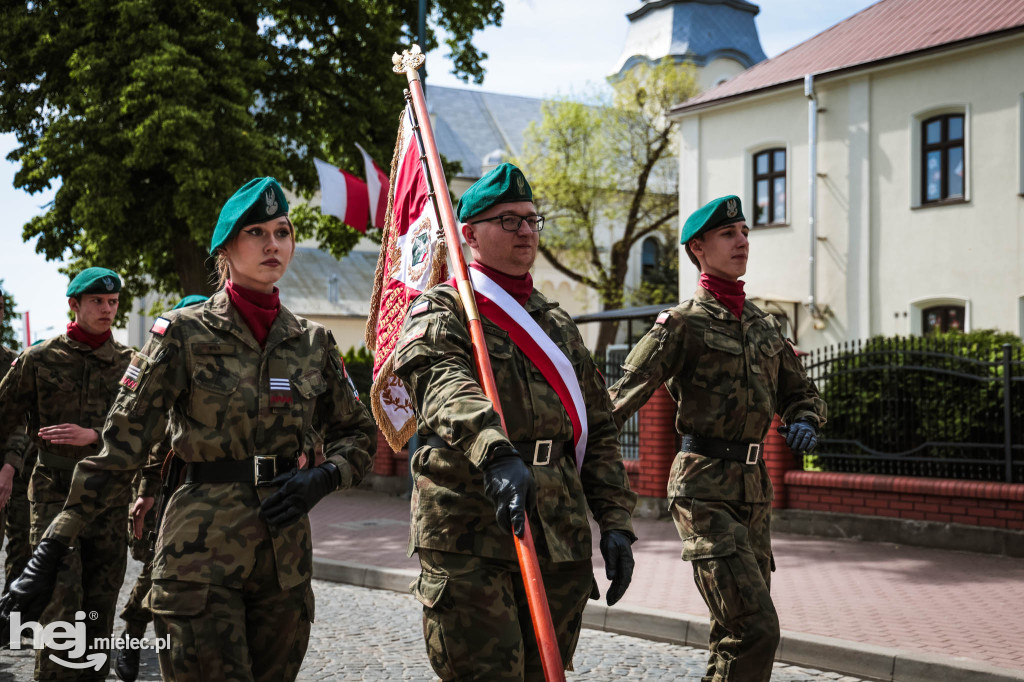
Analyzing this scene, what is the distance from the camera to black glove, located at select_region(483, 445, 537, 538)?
2.90 m

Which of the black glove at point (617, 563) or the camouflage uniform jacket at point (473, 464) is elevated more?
the camouflage uniform jacket at point (473, 464)

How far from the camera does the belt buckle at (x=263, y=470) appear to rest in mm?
3611

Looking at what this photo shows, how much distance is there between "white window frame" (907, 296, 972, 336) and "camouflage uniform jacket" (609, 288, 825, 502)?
17.2 meters

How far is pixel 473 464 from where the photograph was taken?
3.25 metres

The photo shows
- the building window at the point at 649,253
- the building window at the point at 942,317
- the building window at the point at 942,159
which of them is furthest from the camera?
the building window at the point at 649,253

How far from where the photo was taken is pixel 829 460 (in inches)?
468

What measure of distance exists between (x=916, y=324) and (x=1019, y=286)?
2.30 meters

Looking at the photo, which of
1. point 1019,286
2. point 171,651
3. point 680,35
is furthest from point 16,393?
point 680,35

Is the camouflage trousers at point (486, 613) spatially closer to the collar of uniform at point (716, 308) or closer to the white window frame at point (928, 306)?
the collar of uniform at point (716, 308)

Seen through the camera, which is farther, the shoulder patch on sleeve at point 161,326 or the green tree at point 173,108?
the green tree at point 173,108

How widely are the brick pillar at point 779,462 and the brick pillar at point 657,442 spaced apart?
1.19 m

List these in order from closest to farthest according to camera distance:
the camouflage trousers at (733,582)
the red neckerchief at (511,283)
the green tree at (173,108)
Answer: the red neckerchief at (511,283), the camouflage trousers at (733,582), the green tree at (173,108)

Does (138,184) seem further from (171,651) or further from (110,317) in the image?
(171,651)
